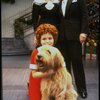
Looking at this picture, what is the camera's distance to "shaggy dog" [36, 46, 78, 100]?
403 cm

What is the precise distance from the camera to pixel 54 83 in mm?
4109

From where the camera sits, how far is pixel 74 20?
525 centimetres

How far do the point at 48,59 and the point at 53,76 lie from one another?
0.21m

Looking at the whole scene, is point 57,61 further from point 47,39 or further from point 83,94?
point 83,94

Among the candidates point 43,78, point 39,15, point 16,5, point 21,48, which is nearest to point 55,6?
point 39,15

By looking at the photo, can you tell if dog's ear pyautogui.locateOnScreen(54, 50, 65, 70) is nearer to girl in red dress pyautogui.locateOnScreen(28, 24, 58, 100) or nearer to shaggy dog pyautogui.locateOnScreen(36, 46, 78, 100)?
shaggy dog pyautogui.locateOnScreen(36, 46, 78, 100)

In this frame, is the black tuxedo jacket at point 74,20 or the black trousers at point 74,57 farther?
the black trousers at point 74,57

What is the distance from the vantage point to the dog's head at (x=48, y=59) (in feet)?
13.1

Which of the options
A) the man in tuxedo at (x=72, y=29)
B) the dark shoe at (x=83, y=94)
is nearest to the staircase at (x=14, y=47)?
the dark shoe at (x=83, y=94)

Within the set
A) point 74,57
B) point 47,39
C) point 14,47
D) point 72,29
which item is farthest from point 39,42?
point 14,47

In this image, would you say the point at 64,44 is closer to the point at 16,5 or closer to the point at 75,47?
the point at 75,47

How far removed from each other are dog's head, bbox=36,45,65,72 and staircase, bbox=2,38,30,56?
11.3 metres

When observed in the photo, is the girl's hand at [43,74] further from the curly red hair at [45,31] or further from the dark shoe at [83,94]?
the dark shoe at [83,94]

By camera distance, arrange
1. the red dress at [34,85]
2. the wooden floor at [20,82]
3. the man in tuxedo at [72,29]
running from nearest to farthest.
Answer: the red dress at [34,85]
the man in tuxedo at [72,29]
the wooden floor at [20,82]
